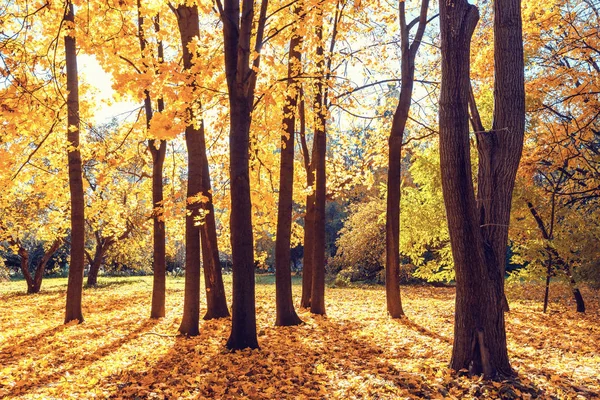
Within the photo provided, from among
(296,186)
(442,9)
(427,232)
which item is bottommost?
(427,232)

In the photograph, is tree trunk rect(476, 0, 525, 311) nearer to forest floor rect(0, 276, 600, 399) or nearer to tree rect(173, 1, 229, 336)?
forest floor rect(0, 276, 600, 399)

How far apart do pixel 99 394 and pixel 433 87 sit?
357 inches

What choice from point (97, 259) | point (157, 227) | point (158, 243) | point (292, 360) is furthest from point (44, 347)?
point (97, 259)

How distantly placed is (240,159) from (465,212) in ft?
9.91

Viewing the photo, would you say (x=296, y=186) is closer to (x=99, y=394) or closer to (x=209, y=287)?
(x=209, y=287)

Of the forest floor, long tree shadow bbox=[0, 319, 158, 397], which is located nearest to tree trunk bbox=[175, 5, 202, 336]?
the forest floor

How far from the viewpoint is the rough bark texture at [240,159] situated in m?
6.59

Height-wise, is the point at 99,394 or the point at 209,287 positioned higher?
the point at 209,287

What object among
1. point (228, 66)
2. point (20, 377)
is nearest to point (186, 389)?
point (20, 377)

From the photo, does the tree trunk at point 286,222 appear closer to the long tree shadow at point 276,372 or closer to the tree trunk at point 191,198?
the long tree shadow at point 276,372

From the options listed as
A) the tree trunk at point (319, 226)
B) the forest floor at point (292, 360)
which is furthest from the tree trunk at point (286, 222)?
the tree trunk at point (319, 226)

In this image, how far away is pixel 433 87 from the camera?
1104 cm

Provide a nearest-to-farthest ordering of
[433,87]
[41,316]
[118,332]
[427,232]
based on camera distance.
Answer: [118,332] → [433,87] → [41,316] → [427,232]

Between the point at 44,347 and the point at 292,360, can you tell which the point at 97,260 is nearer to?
the point at 44,347
